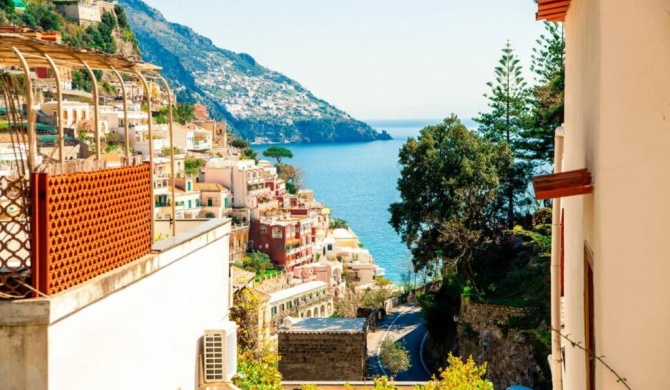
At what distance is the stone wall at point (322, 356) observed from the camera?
2144cm

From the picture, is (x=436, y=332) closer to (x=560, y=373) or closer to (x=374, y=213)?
(x=560, y=373)

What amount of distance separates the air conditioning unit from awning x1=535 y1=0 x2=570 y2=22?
291 centimetres

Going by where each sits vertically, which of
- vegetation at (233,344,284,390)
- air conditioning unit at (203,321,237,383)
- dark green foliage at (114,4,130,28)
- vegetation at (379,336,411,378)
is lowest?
vegetation at (379,336,411,378)

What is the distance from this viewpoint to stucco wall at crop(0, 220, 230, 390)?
3410 millimetres

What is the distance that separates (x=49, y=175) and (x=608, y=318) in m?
2.24

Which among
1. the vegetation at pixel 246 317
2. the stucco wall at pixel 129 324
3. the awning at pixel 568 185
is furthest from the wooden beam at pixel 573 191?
the vegetation at pixel 246 317

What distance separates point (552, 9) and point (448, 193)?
1834 centimetres

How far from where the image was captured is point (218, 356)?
5.99 meters

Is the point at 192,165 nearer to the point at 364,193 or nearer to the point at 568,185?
the point at 568,185

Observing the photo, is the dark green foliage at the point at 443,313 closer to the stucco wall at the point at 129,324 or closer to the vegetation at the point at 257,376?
the vegetation at the point at 257,376

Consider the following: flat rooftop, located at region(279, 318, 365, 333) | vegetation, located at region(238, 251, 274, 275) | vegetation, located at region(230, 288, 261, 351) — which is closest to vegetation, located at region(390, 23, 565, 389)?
flat rooftop, located at region(279, 318, 365, 333)

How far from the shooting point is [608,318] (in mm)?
2980

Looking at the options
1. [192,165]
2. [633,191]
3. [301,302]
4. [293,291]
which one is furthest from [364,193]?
[633,191]

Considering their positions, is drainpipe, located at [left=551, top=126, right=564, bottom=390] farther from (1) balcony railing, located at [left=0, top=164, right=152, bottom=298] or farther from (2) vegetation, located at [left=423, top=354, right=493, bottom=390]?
(2) vegetation, located at [left=423, top=354, right=493, bottom=390]
